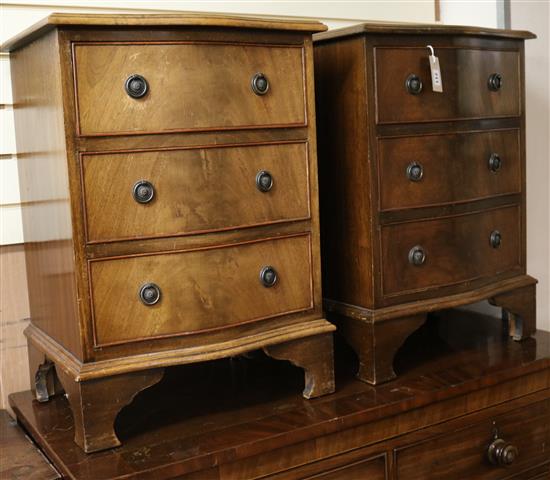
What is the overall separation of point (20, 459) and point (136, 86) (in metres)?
0.92

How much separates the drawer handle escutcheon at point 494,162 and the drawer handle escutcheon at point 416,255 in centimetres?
34

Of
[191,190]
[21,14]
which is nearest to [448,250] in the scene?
[191,190]

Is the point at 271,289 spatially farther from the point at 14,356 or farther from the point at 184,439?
the point at 14,356

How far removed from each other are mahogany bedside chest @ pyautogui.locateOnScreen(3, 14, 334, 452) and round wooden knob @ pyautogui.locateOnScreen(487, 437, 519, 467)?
2.04ft

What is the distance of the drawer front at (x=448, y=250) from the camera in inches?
84.0

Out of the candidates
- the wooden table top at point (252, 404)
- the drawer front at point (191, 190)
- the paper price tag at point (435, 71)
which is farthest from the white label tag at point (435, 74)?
the wooden table top at point (252, 404)

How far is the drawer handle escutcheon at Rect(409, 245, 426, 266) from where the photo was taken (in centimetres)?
215

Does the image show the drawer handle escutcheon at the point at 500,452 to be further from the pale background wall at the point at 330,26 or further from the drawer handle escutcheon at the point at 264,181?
the drawer handle escutcheon at the point at 264,181

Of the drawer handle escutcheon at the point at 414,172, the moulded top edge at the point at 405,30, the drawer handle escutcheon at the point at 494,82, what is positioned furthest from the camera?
the drawer handle escutcheon at the point at 494,82

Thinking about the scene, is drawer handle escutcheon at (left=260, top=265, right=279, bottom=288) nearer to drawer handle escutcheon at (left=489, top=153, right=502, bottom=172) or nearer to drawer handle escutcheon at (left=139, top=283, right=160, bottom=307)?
drawer handle escutcheon at (left=139, top=283, right=160, bottom=307)

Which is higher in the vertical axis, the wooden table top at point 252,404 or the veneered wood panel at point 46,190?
the veneered wood panel at point 46,190

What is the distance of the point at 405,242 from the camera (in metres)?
2.15

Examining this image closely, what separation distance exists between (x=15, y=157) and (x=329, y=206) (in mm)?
872

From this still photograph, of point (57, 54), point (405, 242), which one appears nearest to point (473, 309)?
point (405, 242)
